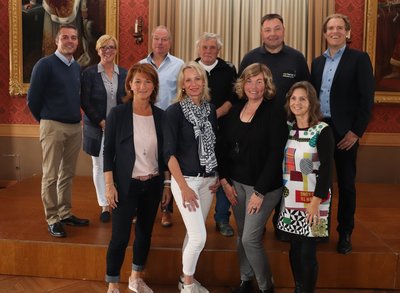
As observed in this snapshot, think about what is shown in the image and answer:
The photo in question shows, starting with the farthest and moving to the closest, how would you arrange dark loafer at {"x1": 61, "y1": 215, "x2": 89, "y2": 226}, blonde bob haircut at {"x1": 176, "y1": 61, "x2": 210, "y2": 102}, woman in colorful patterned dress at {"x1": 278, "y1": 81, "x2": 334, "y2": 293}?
dark loafer at {"x1": 61, "y1": 215, "x2": 89, "y2": 226}
blonde bob haircut at {"x1": 176, "y1": 61, "x2": 210, "y2": 102}
woman in colorful patterned dress at {"x1": 278, "y1": 81, "x2": 334, "y2": 293}

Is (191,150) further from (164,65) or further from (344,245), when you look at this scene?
(344,245)

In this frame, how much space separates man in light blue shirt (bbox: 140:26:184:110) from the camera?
331 cm

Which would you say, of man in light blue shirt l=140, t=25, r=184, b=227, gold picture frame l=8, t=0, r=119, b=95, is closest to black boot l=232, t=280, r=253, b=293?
man in light blue shirt l=140, t=25, r=184, b=227

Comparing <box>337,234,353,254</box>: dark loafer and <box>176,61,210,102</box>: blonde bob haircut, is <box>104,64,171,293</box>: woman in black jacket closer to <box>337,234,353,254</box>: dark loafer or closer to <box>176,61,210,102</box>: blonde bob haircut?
<box>176,61,210,102</box>: blonde bob haircut

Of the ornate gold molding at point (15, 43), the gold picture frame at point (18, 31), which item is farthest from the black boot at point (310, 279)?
the ornate gold molding at point (15, 43)

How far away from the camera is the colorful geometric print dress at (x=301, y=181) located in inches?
96.3

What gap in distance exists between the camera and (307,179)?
2457 mm

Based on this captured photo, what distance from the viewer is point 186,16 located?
538 cm

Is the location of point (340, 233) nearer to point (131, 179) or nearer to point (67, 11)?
point (131, 179)

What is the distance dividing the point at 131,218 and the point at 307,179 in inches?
40.9

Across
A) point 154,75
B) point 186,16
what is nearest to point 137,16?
point 186,16

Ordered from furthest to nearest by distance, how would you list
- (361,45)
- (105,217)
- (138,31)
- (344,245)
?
(361,45) < (138,31) < (105,217) < (344,245)

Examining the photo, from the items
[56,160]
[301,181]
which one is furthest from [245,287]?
[56,160]

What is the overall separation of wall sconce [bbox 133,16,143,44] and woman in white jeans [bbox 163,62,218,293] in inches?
119
